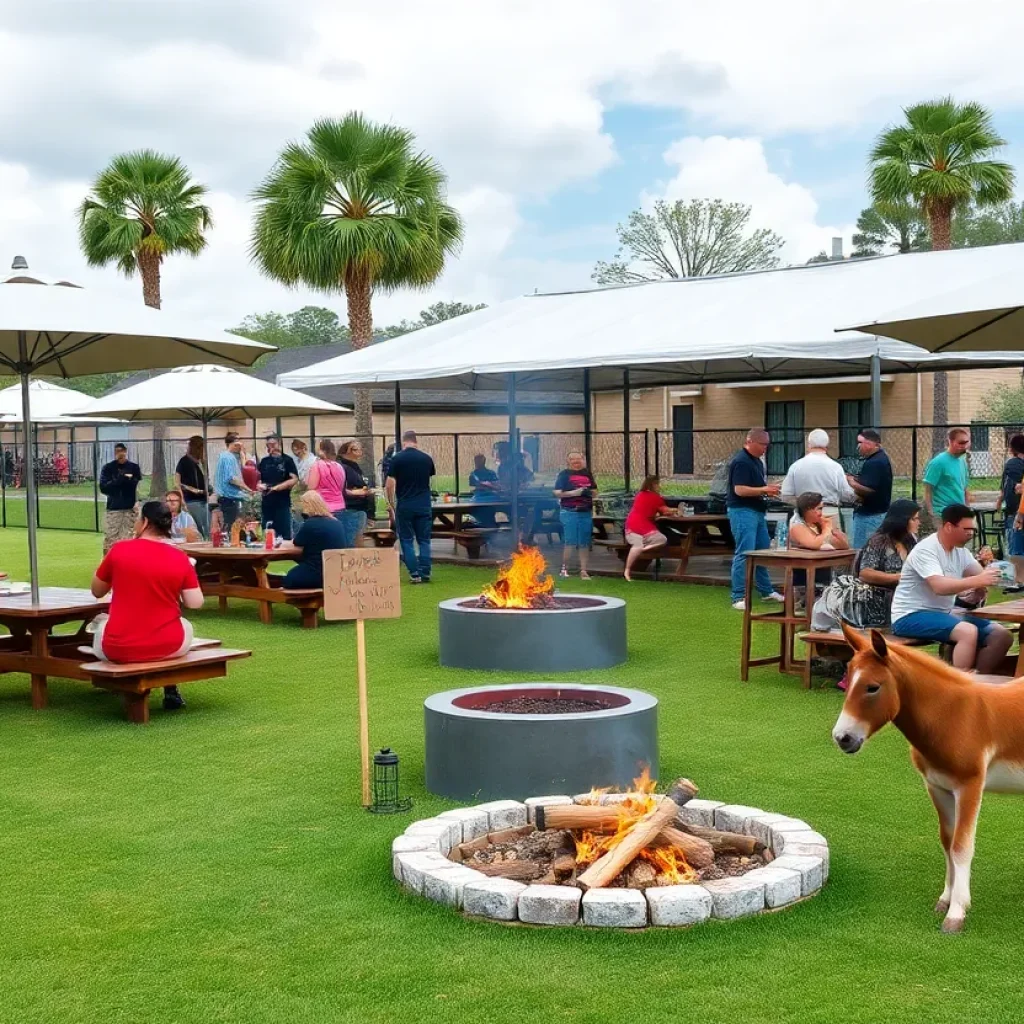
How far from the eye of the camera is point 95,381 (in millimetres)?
84438

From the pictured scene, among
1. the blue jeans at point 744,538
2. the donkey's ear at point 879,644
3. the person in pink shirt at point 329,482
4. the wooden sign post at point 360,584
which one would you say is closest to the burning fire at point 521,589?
the blue jeans at point 744,538

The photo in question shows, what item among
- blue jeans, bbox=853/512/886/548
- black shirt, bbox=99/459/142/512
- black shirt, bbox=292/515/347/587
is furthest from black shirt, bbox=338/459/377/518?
blue jeans, bbox=853/512/886/548

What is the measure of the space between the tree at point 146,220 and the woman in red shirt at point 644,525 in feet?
67.6

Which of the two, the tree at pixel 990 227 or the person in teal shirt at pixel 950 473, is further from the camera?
the tree at pixel 990 227

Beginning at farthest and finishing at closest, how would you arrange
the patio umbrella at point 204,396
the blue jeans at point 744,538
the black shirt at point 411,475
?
1. the patio umbrella at point 204,396
2. the black shirt at point 411,475
3. the blue jeans at point 744,538

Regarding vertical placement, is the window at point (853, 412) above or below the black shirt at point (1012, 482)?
above

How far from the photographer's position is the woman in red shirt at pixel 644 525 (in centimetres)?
1556

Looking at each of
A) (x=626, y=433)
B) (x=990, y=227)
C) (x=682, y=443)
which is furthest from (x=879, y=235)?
(x=626, y=433)

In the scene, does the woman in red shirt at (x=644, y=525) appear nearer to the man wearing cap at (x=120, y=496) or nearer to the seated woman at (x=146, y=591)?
the man wearing cap at (x=120, y=496)

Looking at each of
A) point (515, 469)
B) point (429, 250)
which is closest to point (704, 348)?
point (515, 469)

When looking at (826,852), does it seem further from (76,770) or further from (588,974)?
(76,770)

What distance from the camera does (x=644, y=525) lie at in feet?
51.1

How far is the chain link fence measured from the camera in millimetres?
27297

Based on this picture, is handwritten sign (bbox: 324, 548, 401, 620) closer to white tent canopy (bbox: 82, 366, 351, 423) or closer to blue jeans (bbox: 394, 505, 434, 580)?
blue jeans (bbox: 394, 505, 434, 580)
